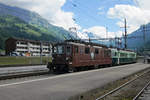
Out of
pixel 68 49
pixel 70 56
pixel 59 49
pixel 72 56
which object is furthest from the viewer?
pixel 59 49

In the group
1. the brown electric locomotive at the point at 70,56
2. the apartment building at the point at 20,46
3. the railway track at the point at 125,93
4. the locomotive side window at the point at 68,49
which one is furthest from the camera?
the apartment building at the point at 20,46

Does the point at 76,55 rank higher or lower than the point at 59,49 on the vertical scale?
lower

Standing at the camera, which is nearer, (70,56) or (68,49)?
(70,56)

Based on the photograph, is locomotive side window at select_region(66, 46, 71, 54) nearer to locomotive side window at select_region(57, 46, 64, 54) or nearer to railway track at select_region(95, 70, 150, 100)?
locomotive side window at select_region(57, 46, 64, 54)

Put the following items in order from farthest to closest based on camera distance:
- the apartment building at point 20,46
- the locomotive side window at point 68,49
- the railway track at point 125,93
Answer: the apartment building at point 20,46, the locomotive side window at point 68,49, the railway track at point 125,93

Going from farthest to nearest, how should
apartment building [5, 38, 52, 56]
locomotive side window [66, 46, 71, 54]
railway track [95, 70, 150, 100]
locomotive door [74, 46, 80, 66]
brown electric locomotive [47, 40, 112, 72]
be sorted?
apartment building [5, 38, 52, 56]
locomotive door [74, 46, 80, 66]
locomotive side window [66, 46, 71, 54]
brown electric locomotive [47, 40, 112, 72]
railway track [95, 70, 150, 100]

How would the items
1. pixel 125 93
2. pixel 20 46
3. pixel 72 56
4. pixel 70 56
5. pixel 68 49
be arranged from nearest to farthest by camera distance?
1. pixel 125 93
2. pixel 70 56
3. pixel 72 56
4. pixel 68 49
5. pixel 20 46

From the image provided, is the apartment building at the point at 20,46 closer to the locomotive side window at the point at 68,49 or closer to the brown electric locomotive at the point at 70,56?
the brown electric locomotive at the point at 70,56

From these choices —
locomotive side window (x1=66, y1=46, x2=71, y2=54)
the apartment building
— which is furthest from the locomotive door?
the apartment building

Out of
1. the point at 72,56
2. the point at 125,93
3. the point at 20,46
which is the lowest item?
the point at 125,93

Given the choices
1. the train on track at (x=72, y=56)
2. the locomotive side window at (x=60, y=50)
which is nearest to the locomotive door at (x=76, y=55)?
the train on track at (x=72, y=56)

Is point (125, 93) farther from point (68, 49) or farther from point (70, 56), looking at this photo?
point (68, 49)

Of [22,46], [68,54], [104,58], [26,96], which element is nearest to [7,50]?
[22,46]

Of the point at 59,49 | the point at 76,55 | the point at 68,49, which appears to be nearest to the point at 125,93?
the point at 68,49
